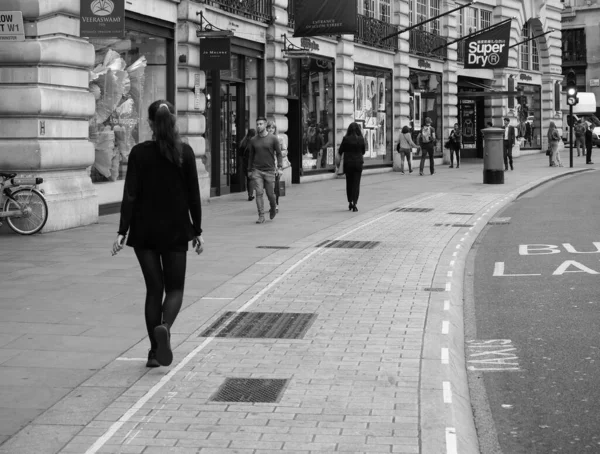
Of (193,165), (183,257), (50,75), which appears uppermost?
(50,75)

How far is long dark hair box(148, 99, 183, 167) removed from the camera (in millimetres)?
7234

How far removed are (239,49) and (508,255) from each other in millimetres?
13204

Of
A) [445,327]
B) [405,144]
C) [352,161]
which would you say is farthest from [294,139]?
[445,327]

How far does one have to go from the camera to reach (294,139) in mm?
30844

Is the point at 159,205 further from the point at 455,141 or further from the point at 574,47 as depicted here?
the point at 574,47

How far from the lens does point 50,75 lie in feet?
54.1

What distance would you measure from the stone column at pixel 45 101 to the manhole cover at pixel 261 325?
25.5ft

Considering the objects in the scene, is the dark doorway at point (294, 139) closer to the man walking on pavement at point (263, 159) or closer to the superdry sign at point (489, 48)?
the superdry sign at point (489, 48)

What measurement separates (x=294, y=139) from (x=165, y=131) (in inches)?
932

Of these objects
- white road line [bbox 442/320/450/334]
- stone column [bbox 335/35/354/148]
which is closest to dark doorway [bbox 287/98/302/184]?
stone column [bbox 335/35/354/148]

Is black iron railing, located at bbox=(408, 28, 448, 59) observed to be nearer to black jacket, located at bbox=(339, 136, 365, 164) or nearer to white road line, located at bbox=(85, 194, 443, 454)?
black jacket, located at bbox=(339, 136, 365, 164)

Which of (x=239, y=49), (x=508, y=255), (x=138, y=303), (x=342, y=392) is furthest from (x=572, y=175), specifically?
(x=342, y=392)

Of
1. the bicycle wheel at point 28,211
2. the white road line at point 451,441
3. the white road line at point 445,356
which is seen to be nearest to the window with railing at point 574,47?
the bicycle wheel at point 28,211

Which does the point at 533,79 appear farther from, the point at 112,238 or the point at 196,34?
the point at 112,238
